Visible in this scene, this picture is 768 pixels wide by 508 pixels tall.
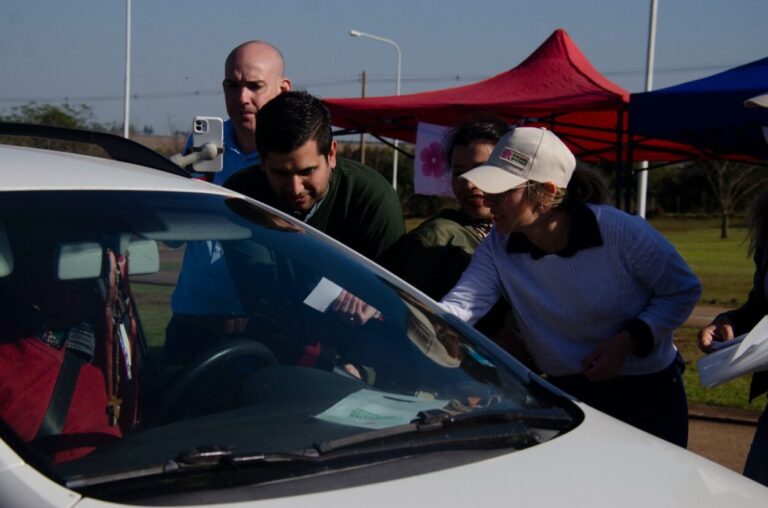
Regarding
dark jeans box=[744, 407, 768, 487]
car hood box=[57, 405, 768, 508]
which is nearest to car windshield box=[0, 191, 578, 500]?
car hood box=[57, 405, 768, 508]

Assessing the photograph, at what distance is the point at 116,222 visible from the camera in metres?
2.40

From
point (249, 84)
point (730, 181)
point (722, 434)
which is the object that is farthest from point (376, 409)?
point (730, 181)

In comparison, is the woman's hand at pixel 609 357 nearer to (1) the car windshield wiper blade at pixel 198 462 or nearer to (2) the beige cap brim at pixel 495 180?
(2) the beige cap brim at pixel 495 180

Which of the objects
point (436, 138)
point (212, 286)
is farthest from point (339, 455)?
point (436, 138)

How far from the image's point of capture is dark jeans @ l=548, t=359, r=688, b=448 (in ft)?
11.0

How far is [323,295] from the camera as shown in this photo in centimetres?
253

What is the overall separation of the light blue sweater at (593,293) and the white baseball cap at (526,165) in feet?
0.66

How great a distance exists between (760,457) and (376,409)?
1.64 meters

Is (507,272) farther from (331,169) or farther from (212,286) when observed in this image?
(212,286)

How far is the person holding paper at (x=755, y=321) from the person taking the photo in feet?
10.7

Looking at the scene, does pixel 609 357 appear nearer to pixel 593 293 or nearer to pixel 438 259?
pixel 593 293

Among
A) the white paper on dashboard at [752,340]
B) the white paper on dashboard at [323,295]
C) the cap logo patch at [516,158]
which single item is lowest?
the white paper on dashboard at [752,340]

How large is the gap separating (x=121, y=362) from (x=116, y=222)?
0.37 metres

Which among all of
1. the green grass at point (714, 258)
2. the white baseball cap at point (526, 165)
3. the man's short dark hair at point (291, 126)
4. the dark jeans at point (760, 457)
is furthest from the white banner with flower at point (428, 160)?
the dark jeans at point (760, 457)
